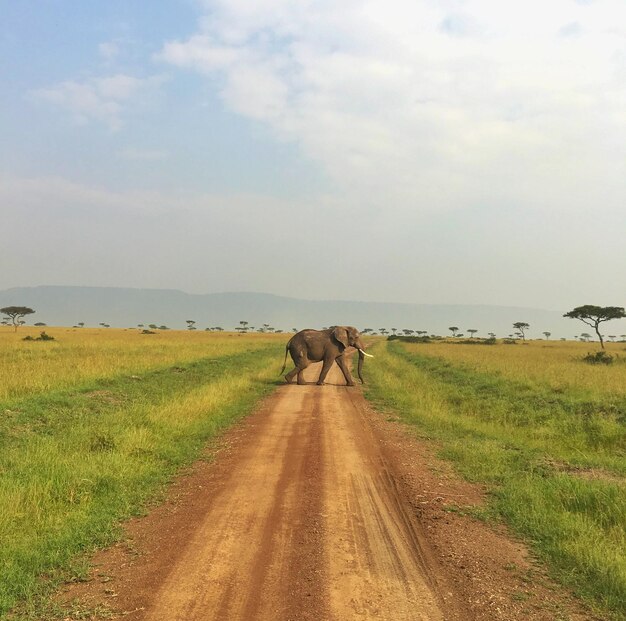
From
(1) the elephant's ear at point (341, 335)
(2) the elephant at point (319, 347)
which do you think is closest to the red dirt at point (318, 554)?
(2) the elephant at point (319, 347)

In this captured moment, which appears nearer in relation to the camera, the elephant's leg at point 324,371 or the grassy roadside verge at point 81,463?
the grassy roadside verge at point 81,463

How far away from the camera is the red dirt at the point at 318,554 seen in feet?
14.9

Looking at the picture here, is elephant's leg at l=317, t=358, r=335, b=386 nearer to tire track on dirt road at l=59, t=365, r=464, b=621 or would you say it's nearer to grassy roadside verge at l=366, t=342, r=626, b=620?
grassy roadside verge at l=366, t=342, r=626, b=620

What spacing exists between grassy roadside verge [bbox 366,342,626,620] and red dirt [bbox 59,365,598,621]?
0.43 m

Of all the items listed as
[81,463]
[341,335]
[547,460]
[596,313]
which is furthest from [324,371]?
[596,313]

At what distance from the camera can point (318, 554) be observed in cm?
555

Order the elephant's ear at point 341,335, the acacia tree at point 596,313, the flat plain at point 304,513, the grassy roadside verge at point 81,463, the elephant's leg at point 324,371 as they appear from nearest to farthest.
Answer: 1. the flat plain at point 304,513
2. the grassy roadside verge at point 81,463
3. the elephant's leg at point 324,371
4. the elephant's ear at point 341,335
5. the acacia tree at point 596,313

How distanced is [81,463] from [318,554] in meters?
5.16

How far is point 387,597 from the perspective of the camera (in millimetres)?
4672

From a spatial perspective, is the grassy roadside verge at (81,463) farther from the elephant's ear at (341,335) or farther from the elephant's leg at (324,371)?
the elephant's ear at (341,335)

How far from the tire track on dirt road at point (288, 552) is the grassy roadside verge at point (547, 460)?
1.63 meters

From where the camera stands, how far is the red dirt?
4.53 meters

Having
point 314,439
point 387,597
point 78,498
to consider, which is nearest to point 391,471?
point 314,439

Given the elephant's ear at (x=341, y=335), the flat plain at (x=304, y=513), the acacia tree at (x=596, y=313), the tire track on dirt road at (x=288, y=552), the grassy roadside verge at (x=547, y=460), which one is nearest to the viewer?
the tire track on dirt road at (x=288, y=552)
